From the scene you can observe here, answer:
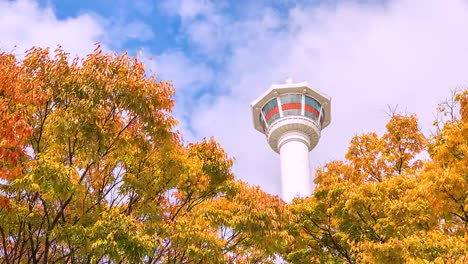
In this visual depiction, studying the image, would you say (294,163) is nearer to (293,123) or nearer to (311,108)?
(293,123)

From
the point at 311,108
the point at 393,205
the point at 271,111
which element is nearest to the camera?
the point at 393,205

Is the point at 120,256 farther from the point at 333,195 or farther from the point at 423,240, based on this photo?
the point at 333,195

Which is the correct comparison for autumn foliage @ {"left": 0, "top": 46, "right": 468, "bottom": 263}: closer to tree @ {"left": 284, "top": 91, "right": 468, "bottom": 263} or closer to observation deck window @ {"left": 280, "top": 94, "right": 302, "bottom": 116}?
tree @ {"left": 284, "top": 91, "right": 468, "bottom": 263}

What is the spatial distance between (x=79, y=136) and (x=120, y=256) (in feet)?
7.58

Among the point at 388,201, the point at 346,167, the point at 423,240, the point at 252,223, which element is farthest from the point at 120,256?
the point at 346,167

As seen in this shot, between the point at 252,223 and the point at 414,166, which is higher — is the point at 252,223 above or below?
below

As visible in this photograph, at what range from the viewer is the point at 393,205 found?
41.4ft

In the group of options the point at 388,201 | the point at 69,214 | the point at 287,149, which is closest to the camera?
the point at 69,214

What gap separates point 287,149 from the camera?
4909cm

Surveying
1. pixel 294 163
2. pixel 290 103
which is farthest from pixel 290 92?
pixel 294 163

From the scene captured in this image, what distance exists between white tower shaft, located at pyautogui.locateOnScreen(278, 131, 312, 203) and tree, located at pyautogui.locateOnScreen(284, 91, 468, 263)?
28255 millimetres

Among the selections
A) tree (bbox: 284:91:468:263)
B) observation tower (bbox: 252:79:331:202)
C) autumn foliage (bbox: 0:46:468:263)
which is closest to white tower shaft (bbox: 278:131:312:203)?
observation tower (bbox: 252:79:331:202)

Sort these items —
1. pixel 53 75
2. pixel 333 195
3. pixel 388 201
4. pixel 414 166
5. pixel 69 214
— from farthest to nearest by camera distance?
pixel 414 166 → pixel 333 195 → pixel 388 201 → pixel 69 214 → pixel 53 75

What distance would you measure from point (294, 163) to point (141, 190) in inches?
1482
